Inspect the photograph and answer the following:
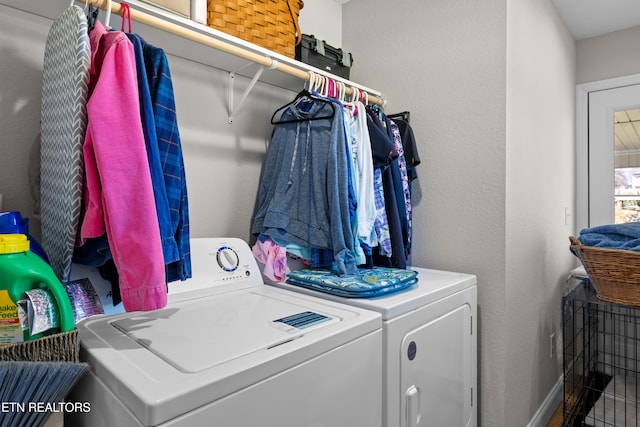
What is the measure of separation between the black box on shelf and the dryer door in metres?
1.32

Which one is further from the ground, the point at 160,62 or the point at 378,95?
the point at 378,95

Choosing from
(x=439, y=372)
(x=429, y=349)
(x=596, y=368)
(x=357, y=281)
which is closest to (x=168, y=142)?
(x=357, y=281)

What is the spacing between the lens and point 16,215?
933 mm

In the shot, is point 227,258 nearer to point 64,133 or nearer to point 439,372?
point 64,133

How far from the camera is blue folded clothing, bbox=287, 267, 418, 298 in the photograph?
129cm

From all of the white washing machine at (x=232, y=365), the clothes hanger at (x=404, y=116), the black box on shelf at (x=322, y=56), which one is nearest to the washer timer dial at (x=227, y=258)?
the white washing machine at (x=232, y=365)

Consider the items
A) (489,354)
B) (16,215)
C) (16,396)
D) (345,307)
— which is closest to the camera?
(16,396)

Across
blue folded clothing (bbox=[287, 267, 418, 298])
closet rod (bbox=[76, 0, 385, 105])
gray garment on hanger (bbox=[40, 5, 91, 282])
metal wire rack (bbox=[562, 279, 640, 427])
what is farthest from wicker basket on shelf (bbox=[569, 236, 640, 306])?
gray garment on hanger (bbox=[40, 5, 91, 282])

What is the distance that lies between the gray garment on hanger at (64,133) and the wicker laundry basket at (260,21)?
0.57 metres

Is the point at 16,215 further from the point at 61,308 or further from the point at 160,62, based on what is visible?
the point at 160,62

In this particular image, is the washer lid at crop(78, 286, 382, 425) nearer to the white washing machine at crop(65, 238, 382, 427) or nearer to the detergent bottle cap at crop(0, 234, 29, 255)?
the white washing machine at crop(65, 238, 382, 427)

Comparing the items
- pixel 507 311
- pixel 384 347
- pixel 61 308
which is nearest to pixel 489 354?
pixel 507 311

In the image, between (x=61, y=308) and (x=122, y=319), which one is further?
(x=122, y=319)

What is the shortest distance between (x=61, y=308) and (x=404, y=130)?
5.33ft
